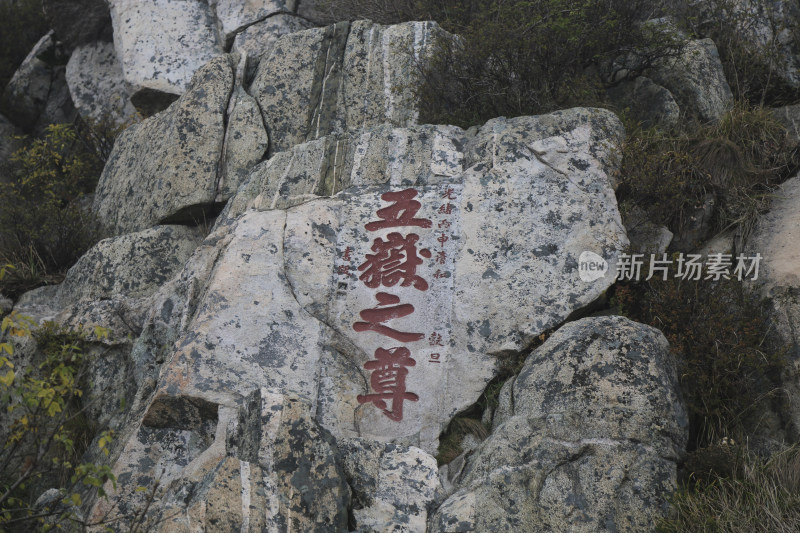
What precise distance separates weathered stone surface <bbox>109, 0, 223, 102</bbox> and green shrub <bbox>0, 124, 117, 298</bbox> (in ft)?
4.32

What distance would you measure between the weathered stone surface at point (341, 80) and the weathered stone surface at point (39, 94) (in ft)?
17.1

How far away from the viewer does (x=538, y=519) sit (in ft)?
22.3

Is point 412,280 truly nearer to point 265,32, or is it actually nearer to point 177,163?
point 177,163

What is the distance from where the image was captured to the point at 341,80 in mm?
11195

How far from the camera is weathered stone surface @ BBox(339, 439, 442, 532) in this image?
700 cm

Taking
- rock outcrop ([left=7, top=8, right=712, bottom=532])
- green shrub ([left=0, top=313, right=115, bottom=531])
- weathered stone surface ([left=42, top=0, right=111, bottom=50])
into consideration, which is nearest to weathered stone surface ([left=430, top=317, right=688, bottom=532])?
rock outcrop ([left=7, top=8, right=712, bottom=532])

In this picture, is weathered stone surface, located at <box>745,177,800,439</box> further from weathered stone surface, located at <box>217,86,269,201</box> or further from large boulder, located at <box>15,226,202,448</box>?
large boulder, located at <box>15,226,202,448</box>

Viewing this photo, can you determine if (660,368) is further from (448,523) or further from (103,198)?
(103,198)

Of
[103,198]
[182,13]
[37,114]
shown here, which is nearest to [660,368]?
[103,198]

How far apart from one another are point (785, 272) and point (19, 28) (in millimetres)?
13411

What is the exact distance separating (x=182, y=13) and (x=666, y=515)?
10451mm

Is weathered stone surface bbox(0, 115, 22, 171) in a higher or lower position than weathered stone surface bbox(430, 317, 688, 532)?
higher

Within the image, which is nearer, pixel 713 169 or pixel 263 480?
pixel 263 480

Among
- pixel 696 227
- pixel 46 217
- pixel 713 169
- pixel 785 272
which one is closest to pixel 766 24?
pixel 713 169
